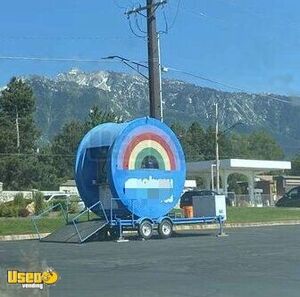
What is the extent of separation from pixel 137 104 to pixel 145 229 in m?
127

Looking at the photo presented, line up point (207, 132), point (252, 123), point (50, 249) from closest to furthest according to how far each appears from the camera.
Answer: point (50, 249) < point (207, 132) < point (252, 123)

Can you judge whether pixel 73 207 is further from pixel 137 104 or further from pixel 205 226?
pixel 137 104

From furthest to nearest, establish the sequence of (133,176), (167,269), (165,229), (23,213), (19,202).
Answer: (19,202), (23,213), (133,176), (165,229), (167,269)

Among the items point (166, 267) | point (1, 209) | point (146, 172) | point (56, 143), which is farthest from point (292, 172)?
point (166, 267)

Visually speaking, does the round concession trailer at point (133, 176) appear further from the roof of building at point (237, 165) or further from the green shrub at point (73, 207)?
the roof of building at point (237, 165)

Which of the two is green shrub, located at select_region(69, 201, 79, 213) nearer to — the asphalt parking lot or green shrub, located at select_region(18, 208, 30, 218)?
green shrub, located at select_region(18, 208, 30, 218)

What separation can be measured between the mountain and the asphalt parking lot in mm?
90259

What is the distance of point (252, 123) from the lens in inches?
6093

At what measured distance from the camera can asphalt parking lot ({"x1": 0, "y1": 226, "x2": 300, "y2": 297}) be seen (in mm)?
10039

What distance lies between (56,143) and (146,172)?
8253cm

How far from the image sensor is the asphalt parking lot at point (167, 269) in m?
10.0

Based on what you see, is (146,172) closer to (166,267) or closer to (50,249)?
(50,249)

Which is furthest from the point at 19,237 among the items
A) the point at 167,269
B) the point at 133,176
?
the point at 167,269

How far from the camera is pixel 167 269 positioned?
13328mm
